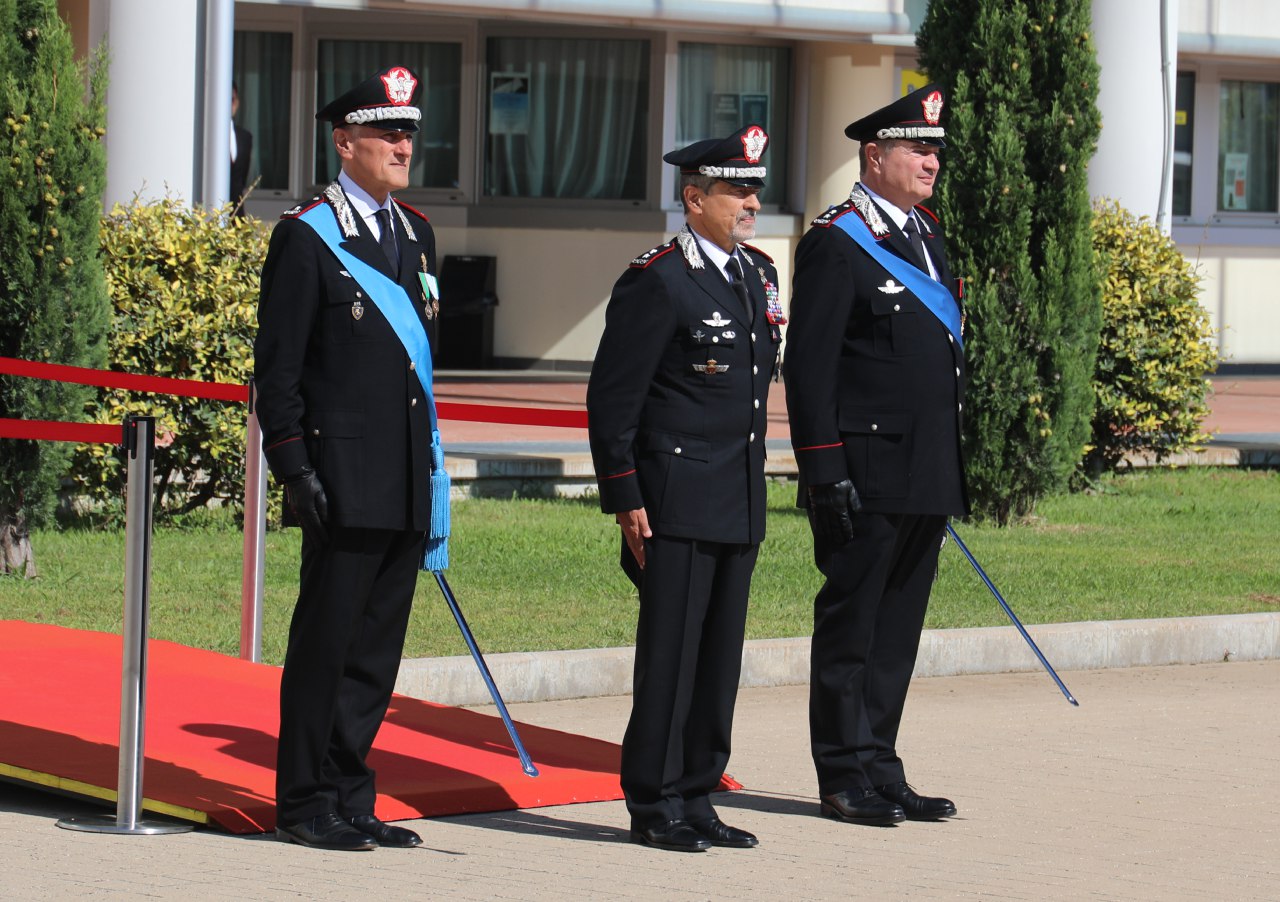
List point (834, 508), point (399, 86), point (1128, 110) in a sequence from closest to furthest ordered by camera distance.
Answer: point (399, 86) → point (834, 508) → point (1128, 110)

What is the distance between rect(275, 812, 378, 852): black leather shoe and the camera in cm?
591

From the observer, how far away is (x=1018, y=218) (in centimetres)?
1259

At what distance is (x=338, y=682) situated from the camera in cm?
598

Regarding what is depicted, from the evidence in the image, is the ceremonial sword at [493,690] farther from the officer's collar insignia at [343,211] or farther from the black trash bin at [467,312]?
the black trash bin at [467,312]

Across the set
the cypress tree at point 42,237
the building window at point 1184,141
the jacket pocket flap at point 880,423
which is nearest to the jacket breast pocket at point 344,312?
the jacket pocket flap at point 880,423

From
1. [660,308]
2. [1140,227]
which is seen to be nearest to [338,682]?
[660,308]

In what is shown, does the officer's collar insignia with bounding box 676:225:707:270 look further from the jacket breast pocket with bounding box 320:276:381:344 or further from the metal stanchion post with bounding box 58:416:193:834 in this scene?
the metal stanchion post with bounding box 58:416:193:834

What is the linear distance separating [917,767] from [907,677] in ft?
2.52

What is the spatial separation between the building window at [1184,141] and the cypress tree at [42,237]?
1530 cm

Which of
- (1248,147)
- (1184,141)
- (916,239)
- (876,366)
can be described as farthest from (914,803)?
(1248,147)

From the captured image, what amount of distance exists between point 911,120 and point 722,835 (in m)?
2.06

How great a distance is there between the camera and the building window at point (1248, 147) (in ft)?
78.4

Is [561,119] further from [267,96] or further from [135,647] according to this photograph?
[135,647]

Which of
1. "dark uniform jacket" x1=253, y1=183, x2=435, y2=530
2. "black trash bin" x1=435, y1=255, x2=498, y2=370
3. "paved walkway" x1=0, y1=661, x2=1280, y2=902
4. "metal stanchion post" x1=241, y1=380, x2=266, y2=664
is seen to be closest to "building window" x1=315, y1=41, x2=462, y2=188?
"black trash bin" x1=435, y1=255, x2=498, y2=370
